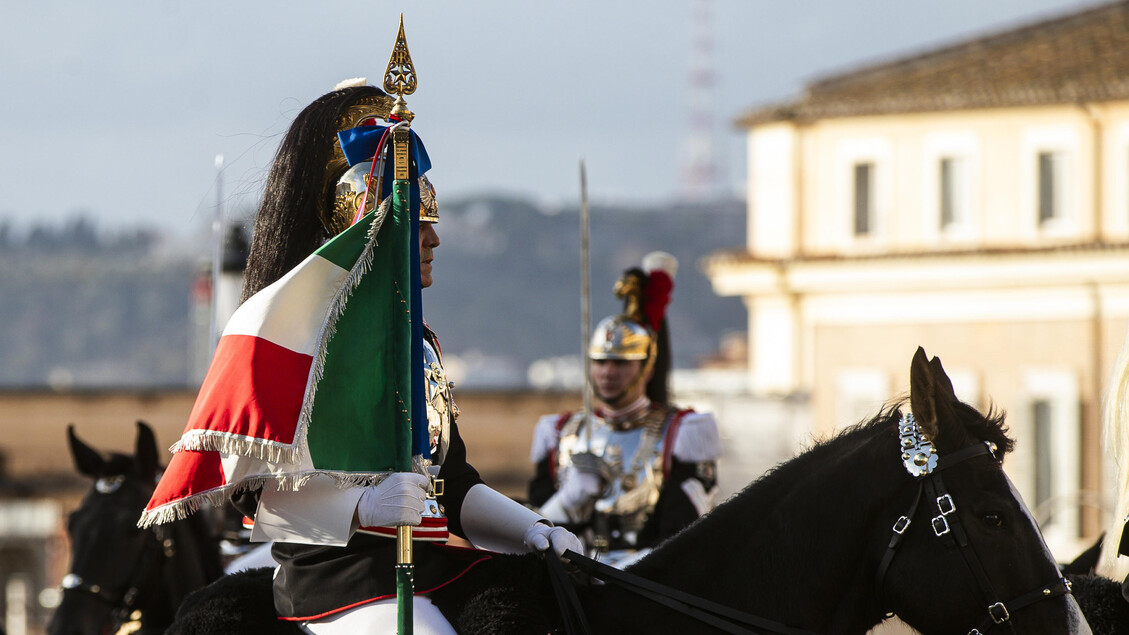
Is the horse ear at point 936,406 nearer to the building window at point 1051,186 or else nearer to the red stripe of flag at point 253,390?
the red stripe of flag at point 253,390

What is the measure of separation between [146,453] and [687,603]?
3.82 metres

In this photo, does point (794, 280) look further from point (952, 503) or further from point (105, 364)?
point (105, 364)

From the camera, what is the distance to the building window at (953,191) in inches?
1278

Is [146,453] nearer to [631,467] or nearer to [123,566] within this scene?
[123,566]

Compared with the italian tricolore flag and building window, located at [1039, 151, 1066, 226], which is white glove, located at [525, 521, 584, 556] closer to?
the italian tricolore flag

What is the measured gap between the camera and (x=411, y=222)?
4508mm

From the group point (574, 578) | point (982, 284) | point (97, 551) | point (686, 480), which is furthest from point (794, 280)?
point (574, 578)

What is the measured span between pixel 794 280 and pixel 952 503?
29.3 m

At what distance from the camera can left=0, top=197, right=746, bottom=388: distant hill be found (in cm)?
10338

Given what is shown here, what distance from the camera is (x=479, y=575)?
15.2 ft

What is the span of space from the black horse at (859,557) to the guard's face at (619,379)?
4.66 metres

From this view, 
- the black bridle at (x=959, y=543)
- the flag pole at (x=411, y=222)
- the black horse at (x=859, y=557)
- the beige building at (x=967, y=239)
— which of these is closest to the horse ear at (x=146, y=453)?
the black horse at (x=859, y=557)

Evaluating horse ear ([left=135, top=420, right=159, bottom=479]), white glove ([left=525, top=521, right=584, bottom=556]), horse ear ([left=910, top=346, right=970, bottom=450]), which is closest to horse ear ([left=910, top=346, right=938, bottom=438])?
horse ear ([left=910, top=346, right=970, bottom=450])

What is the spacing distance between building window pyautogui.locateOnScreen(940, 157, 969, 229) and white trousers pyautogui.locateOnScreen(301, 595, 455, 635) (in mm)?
29161
